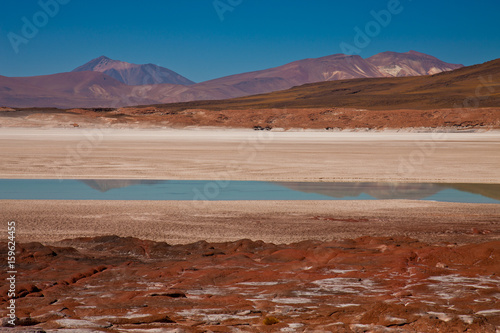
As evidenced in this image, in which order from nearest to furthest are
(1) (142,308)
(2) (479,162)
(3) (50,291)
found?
1. (1) (142,308)
2. (3) (50,291)
3. (2) (479,162)

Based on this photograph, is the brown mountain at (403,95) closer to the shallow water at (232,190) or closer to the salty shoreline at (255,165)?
the salty shoreline at (255,165)

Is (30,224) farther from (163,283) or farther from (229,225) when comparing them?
(163,283)

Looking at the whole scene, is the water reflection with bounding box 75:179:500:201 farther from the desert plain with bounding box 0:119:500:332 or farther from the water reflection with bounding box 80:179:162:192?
the desert plain with bounding box 0:119:500:332

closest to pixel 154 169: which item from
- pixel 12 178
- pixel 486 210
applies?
pixel 12 178

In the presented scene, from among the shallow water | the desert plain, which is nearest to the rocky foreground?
the desert plain

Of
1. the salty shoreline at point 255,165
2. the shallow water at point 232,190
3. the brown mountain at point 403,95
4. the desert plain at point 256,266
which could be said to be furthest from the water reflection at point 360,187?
the brown mountain at point 403,95

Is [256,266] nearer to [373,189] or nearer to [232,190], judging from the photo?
[232,190]

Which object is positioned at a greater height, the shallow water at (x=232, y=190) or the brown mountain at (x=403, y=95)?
the brown mountain at (x=403, y=95)

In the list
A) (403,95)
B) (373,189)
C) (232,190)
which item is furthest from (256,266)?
(403,95)
